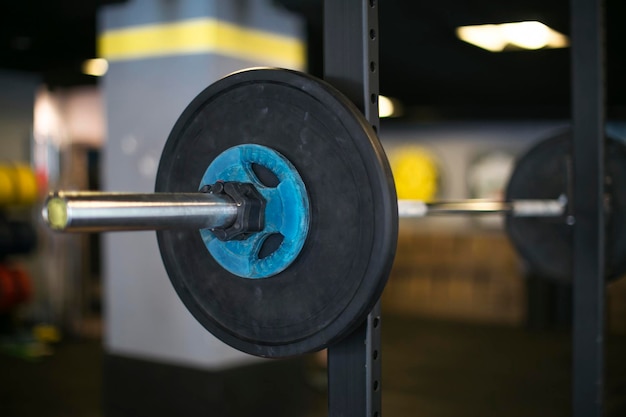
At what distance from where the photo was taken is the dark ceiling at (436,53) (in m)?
2.89

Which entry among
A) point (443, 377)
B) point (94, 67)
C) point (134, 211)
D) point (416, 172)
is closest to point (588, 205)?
point (134, 211)

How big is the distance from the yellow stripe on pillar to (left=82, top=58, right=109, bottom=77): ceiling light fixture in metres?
1.47

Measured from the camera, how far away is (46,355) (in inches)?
207

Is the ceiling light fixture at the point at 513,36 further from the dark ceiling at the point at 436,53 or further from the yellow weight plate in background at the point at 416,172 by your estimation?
the yellow weight plate in background at the point at 416,172

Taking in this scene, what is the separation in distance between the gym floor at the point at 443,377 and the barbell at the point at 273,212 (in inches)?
99.4

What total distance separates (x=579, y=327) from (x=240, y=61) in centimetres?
218

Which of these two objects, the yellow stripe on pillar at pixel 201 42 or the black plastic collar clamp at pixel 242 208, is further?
the yellow stripe on pillar at pixel 201 42

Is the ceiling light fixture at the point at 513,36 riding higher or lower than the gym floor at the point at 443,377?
higher

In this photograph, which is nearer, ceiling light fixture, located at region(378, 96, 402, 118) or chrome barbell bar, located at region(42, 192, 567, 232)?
chrome barbell bar, located at region(42, 192, 567, 232)

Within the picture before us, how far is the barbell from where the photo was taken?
796 millimetres

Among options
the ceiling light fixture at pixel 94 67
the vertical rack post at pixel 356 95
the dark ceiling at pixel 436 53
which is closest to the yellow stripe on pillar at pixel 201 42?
the dark ceiling at pixel 436 53

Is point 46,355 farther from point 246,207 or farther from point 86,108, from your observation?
point 246,207

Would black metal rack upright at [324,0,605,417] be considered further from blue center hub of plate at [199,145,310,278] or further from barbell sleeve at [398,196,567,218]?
blue center hub of plate at [199,145,310,278]

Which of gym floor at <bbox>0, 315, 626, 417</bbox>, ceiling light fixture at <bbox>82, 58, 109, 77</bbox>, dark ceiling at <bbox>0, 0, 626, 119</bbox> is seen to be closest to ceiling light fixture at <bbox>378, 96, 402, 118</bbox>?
dark ceiling at <bbox>0, 0, 626, 119</bbox>
